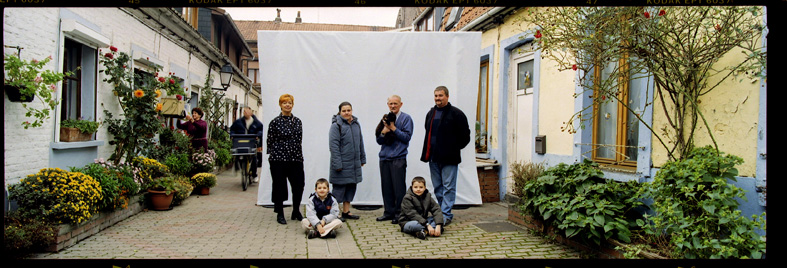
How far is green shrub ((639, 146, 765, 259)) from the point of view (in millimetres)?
3551

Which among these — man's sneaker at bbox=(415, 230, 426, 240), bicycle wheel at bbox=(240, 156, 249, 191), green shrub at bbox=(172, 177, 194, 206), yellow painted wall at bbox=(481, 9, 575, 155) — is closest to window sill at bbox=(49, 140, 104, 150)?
green shrub at bbox=(172, 177, 194, 206)

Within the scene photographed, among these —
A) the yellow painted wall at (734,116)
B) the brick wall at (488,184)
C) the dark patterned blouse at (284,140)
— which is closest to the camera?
the yellow painted wall at (734,116)

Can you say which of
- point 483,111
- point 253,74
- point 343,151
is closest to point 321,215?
point 343,151

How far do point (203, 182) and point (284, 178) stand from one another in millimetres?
3287

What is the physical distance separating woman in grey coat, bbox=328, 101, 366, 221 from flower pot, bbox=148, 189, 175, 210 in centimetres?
255

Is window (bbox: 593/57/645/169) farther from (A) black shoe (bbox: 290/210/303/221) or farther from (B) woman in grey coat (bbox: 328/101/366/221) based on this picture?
A: (A) black shoe (bbox: 290/210/303/221)

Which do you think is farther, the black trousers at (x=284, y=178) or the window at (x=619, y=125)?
the black trousers at (x=284, y=178)

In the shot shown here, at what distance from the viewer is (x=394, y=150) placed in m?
6.41

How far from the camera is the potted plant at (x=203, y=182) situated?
29.6 feet

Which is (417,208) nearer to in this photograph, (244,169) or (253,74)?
(244,169)

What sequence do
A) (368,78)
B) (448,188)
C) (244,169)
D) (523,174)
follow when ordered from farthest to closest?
(244,169) → (368,78) → (523,174) → (448,188)

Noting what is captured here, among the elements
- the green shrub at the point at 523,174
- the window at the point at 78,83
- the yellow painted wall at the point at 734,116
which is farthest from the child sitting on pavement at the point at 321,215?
the yellow painted wall at the point at 734,116

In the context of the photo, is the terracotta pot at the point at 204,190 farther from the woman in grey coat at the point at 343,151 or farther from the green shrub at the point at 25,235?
the green shrub at the point at 25,235

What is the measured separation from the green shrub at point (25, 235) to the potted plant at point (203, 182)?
4195mm
